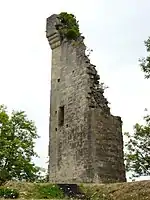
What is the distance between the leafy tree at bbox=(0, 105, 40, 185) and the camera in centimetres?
3438

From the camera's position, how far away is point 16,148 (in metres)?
34.9

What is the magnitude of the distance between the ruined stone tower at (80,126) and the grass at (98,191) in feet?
17.2

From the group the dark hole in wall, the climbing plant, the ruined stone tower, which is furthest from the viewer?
the climbing plant

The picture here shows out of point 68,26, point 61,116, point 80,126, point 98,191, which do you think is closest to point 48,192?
point 98,191

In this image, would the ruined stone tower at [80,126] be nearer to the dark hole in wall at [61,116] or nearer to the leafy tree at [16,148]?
the dark hole in wall at [61,116]

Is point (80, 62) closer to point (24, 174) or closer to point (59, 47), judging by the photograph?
point (59, 47)

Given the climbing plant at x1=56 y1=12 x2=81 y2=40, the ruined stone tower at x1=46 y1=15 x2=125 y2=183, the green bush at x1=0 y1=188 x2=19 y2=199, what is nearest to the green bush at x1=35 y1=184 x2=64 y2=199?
the green bush at x1=0 y1=188 x2=19 y2=199

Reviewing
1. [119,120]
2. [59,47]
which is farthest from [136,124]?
[59,47]

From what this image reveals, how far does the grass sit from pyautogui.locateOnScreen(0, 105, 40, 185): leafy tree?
53.9 ft

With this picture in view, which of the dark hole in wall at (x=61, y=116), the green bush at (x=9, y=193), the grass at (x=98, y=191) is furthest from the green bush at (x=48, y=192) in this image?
the dark hole in wall at (x=61, y=116)

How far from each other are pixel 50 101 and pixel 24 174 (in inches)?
387

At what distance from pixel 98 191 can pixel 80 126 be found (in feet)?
24.7

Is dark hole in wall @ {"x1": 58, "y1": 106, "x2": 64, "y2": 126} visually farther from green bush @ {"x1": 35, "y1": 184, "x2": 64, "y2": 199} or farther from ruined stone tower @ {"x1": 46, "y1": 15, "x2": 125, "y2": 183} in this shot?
green bush @ {"x1": 35, "y1": 184, "x2": 64, "y2": 199}

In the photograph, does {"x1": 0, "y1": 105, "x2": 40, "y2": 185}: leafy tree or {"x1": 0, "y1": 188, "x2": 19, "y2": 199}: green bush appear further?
{"x1": 0, "y1": 105, "x2": 40, "y2": 185}: leafy tree
